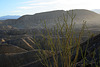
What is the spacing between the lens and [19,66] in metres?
4.88

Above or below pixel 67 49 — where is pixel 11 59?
below

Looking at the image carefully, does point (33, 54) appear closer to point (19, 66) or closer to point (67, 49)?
point (19, 66)

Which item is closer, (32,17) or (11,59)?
(11,59)

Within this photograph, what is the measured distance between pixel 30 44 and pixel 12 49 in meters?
2.63

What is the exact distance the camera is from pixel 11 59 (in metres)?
5.02

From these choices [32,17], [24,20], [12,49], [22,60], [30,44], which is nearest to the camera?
[22,60]

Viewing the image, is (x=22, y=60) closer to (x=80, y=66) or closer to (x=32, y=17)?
(x=80, y=66)

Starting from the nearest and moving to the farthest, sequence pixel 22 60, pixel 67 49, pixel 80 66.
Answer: pixel 67 49 < pixel 80 66 < pixel 22 60

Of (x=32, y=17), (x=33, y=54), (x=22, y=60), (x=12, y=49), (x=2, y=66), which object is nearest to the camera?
(x=2, y=66)

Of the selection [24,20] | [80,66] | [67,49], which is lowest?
[24,20]

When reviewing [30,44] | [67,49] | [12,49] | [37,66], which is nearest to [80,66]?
[67,49]

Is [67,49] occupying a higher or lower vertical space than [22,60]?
higher

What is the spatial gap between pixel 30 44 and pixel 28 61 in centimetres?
388

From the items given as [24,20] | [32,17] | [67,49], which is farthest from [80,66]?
[32,17]
